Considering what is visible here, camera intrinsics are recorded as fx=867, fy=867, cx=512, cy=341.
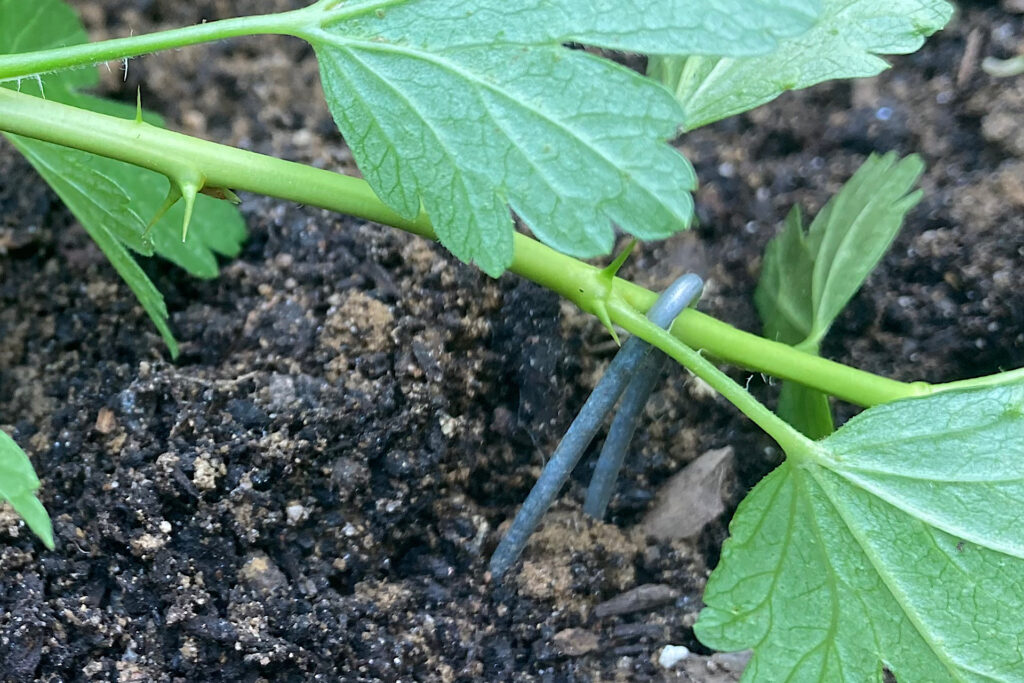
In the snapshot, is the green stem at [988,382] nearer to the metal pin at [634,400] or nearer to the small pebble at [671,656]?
the metal pin at [634,400]

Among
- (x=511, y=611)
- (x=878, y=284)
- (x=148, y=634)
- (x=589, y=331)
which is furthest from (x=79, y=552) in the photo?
(x=878, y=284)

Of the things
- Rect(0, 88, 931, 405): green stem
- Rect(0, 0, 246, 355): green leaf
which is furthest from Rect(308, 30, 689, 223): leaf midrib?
Rect(0, 0, 246, 355): green leaf

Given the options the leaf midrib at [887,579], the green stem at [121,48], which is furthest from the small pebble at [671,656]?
the green stem at [121,48]

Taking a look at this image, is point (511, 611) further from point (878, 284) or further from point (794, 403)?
point (878, 284)

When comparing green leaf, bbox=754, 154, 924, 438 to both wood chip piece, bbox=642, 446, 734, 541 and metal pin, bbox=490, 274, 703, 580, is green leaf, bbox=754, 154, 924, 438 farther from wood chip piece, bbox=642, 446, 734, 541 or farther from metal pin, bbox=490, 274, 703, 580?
metal pin, bbox=490, 274, 703, 580

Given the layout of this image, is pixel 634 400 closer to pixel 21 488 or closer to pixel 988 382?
pixel 988 382

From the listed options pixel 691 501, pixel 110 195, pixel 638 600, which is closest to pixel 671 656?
pixel 638 600
